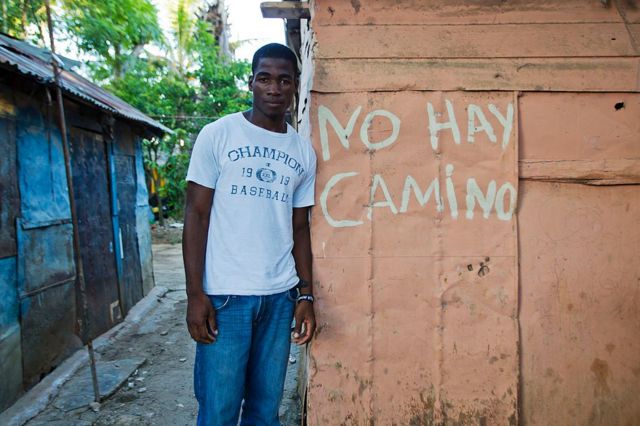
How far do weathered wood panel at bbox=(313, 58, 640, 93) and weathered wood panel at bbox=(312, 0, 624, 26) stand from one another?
0.67ft

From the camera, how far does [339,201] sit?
2.24 m

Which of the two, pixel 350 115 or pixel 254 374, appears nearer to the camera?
pixel 254 374

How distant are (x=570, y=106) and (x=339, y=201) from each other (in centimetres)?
128

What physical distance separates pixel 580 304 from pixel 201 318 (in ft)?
6.33

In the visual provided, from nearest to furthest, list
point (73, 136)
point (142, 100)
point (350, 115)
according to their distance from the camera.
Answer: point (350, 115)
point (73, 136)
point (142, 100)

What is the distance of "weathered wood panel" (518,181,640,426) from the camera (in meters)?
2.29

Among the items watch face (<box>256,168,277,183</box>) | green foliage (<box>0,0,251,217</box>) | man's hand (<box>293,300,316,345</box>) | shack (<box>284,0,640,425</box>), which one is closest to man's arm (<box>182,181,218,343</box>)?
watch face (<box>256,168,277,183</box>)

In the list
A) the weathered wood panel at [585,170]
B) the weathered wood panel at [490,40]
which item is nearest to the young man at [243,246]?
the weathered wood panel at [490,40]

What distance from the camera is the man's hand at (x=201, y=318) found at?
70.2 inches

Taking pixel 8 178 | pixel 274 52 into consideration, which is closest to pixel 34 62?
pixel 8 178

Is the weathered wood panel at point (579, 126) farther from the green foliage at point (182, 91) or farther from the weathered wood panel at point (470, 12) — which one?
the green foliage at point (182, 91)

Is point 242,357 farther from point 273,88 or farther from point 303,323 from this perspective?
point 273,88

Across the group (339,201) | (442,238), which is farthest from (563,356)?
(339,201)

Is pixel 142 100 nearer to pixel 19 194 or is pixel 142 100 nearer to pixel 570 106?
pixel 19 194
